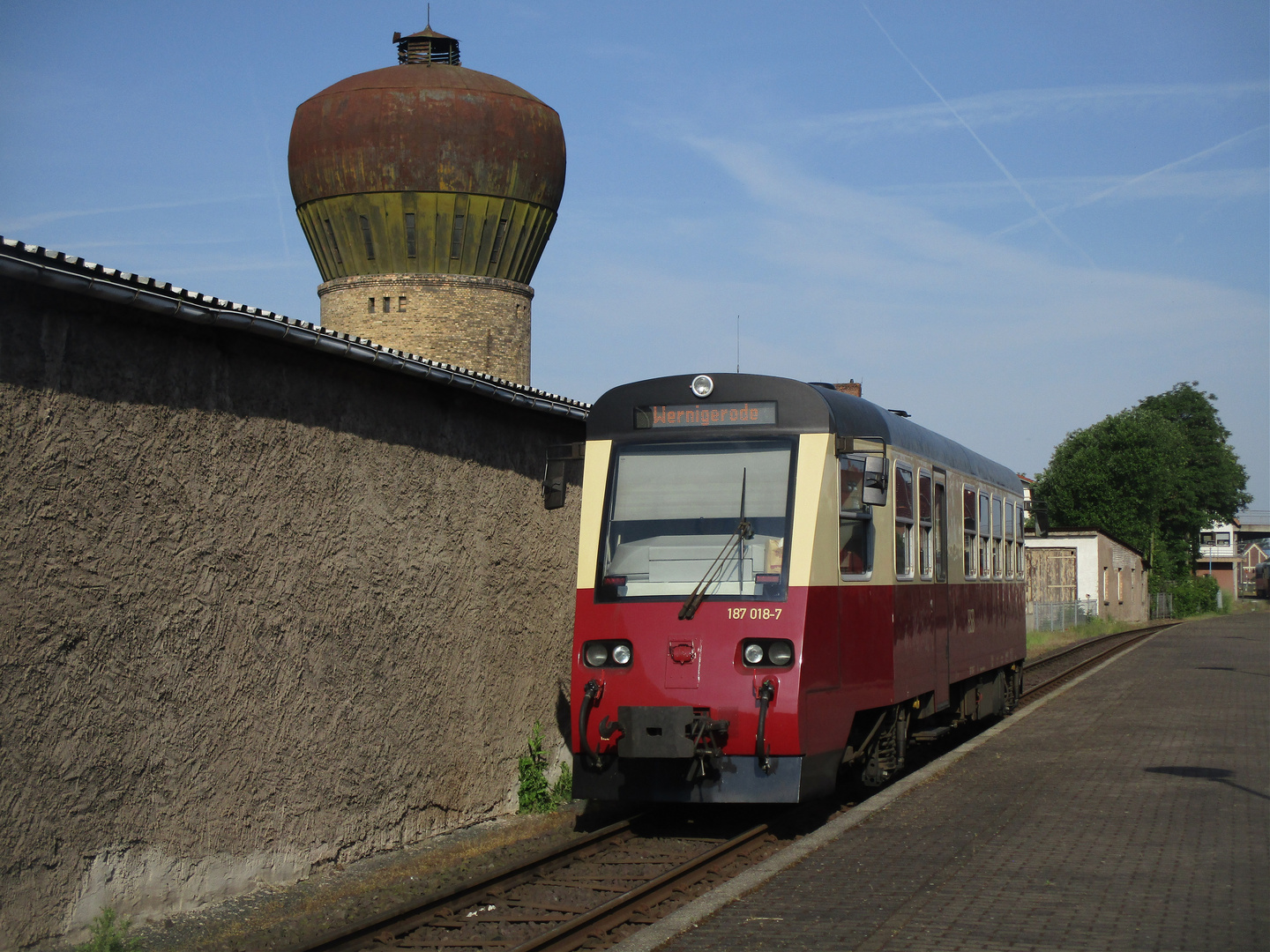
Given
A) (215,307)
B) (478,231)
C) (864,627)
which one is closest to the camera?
(215,307)

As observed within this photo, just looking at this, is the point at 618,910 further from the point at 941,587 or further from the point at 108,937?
the point at 941,587

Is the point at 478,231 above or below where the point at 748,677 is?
above

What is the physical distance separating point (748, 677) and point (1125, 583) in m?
61.0

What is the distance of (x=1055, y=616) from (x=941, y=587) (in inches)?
1540

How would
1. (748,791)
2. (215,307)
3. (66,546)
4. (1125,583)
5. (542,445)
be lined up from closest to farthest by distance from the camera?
1. (66,546)
2. (215,307)
3. (748,791)
4. (542,445)
5. (1125,583)

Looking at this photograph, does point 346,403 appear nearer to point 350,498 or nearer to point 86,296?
point 350,498

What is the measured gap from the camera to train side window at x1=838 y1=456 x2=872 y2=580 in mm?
10109

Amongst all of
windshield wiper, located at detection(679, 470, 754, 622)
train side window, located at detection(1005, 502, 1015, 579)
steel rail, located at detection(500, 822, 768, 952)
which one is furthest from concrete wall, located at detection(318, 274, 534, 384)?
steel rail, located at detection(500, 822, 768, 952)

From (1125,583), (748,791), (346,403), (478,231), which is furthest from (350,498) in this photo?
(1125,583)

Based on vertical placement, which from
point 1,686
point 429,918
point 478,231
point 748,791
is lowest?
point 429,918

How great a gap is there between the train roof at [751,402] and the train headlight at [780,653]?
1598 millimetres

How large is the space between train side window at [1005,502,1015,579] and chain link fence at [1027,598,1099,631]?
30.6 meters

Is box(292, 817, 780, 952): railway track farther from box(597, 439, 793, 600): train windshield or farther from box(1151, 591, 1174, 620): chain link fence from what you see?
box(1151, 591, 1174, 620): chain link fence

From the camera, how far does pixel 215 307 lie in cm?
762
